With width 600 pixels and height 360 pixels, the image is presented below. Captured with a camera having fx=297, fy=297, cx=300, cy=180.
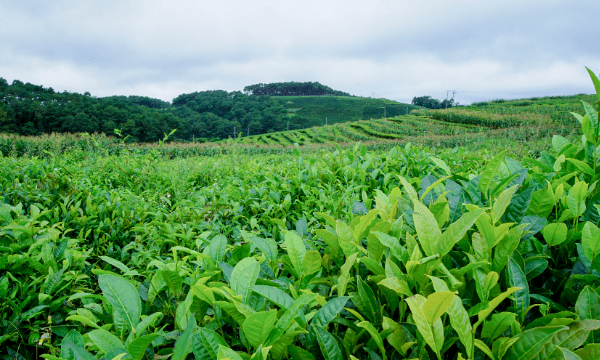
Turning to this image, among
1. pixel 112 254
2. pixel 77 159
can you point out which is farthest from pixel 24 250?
pixel 77 159

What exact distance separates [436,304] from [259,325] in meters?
0.37

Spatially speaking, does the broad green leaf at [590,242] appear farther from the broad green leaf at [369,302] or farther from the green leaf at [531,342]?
the broad green leaf at [369,302]

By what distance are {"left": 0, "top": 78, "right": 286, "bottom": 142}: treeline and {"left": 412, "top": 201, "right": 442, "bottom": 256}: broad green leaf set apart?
3631 cm

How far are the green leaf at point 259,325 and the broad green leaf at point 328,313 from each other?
0.15 m

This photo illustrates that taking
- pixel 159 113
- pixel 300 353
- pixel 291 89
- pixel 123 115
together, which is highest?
pixel 291 89

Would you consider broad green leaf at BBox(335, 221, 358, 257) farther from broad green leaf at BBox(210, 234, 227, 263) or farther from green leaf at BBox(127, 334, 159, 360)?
green leaf at BBox(127, 334, 159, 360)

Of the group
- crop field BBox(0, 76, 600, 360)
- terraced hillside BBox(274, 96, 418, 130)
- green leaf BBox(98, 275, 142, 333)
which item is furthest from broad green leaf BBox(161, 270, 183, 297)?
terraced hillside BBox(274, 96, 418, 130)

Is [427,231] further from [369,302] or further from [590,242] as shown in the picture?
[590,242]

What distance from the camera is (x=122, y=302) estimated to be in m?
0.80

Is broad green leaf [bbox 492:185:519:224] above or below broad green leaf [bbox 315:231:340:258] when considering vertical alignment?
above

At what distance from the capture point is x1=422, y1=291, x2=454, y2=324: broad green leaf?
565 millimetres

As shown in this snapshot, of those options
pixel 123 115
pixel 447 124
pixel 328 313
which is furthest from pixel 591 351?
pixel 123 115

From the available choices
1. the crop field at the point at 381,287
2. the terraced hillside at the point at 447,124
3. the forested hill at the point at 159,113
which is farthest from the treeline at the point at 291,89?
the crop field at the point at 381,287

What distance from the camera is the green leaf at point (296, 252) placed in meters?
0.99
